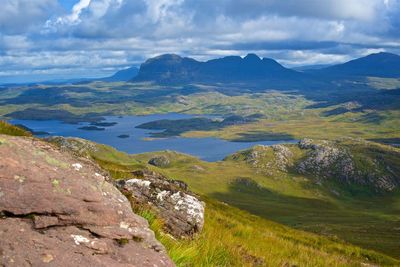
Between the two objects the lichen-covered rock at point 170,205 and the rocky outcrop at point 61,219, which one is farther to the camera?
the lichen-covered rock at point 170,205

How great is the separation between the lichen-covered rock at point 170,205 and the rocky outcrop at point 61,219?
4184 millimetres

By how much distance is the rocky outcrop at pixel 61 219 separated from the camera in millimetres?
6871

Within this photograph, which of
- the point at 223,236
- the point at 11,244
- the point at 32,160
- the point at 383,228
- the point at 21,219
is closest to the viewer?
the point at 11,244

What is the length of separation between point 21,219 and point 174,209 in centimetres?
789

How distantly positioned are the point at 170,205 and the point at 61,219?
7.63m

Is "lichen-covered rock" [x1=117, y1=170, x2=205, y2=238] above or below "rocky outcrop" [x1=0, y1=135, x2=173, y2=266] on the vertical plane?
below

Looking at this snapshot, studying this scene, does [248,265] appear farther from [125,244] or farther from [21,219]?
[21,219]

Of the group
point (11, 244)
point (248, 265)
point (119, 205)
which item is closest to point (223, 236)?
point (248, 265)

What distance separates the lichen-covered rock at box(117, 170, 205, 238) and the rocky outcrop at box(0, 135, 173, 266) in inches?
165

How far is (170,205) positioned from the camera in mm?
15211

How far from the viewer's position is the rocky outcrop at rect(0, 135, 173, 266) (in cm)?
687

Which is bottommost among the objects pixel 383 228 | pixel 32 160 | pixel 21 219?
pixel 383 228

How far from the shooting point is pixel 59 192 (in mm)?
8172

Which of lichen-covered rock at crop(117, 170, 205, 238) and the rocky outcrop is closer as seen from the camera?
the rocky outcrop
